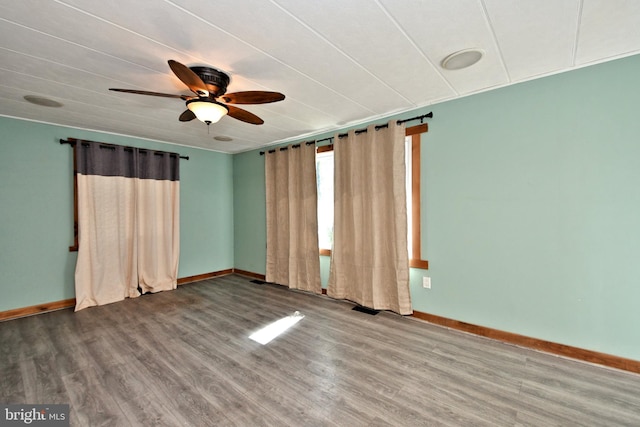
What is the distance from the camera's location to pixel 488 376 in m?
2.01

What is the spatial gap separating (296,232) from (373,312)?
1.64m

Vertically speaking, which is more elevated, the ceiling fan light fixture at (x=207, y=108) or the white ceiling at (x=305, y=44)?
the white ceiling at (x=305, y=44)

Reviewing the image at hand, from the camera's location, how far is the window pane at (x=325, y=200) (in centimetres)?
396

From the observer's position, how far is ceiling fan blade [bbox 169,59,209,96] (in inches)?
64.3

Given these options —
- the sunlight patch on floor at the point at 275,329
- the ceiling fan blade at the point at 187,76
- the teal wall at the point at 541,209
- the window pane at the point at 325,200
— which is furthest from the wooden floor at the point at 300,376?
the ceiling fan blade at the point at 187,76

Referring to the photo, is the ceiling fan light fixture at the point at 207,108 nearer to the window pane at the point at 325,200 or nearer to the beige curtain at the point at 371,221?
the beige curtain at the point at 371,221

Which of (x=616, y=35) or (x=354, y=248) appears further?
(x=354, y=248)

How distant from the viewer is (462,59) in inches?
80.0

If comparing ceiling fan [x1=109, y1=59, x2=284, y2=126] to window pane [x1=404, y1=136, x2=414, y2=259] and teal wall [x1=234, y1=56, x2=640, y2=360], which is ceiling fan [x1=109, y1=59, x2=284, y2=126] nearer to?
window pane [x1=404, y1=136, x2=414, y2=259]

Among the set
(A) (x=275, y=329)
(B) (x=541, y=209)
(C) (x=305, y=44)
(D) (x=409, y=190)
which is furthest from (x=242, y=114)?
(B) (x=541, y=209)

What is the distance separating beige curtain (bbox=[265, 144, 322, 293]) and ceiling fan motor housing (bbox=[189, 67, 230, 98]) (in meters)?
1.91

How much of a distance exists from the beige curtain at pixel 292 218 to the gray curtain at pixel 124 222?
157cm

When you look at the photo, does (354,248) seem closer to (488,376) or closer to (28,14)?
(488,376)

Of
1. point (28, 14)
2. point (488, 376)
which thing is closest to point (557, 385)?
point (488, 376)
